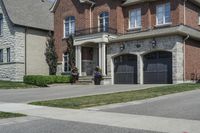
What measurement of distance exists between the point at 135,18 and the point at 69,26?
7.74 metres

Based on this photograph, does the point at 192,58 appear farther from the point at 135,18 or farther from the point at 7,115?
the point at 7,115

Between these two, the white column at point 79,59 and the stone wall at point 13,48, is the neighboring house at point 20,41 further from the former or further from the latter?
the white column at point 79,59

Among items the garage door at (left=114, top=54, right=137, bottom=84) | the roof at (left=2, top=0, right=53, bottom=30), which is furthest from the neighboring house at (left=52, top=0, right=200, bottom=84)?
the roof at (left=2, top=0, right=53, bottom=30)

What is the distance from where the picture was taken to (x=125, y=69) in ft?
109

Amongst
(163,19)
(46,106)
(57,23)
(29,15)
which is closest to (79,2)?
(57,23)

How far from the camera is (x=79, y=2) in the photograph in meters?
37.8

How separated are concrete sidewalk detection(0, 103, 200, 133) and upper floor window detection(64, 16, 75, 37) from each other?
24.3 m

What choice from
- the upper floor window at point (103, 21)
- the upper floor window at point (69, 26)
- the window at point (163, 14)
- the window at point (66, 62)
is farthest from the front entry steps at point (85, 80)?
the window at point (163, 14)

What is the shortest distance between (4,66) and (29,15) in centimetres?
623

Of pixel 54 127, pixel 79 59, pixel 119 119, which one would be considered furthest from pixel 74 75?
pixel 54 127

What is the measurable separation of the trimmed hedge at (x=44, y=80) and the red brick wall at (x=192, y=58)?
1125 centimetres

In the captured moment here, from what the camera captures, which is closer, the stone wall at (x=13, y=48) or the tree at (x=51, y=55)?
the stone wall at (x=13, y=48)

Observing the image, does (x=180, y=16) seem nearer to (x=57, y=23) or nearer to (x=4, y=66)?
(x=57, y=23)

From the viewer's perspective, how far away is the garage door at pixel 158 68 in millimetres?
29547
